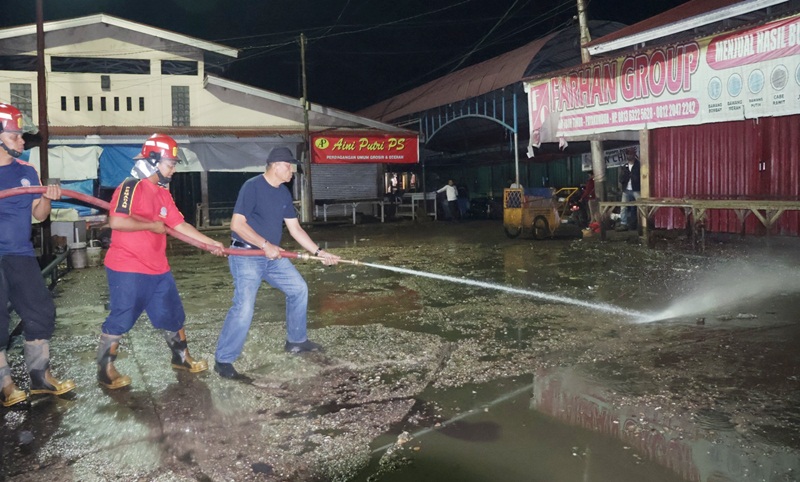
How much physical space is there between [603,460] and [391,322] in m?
3.98

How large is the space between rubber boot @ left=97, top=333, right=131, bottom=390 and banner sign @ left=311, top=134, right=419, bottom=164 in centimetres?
2029

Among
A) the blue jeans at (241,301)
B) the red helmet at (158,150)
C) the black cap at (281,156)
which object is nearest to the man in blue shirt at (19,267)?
the red helmet at (158,150)

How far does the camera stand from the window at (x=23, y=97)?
22844mm

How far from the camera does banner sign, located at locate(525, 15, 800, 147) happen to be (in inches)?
421

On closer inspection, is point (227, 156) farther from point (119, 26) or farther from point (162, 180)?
point (162, 180)

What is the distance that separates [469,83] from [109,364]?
22998mm

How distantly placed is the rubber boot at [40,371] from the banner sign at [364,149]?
20427 millimetres

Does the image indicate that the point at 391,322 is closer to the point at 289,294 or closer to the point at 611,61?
the point at 289,294

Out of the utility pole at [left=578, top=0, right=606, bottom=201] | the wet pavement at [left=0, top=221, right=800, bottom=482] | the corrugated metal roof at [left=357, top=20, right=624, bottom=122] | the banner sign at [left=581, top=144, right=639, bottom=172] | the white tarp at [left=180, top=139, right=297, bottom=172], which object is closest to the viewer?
the wet pavement at [left=0, top=221, right=800, bottom=482]

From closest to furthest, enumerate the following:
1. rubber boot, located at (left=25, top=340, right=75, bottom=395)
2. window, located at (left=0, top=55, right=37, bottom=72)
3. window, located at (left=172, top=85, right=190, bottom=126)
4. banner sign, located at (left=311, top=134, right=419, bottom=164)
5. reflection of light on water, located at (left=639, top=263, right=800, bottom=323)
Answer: rubber boot, located at (left=25, top=340, right=75, bottom=395), reflection of light on water, located at (left=639, top=263, right=800, bottom=323), window, located at (left=0, top=55, right=37, bottom=72), window, located at (left=172, top=85, right=190, bottom=126), banner sign, located at (left=311, top=134, right=419, bottom=164)

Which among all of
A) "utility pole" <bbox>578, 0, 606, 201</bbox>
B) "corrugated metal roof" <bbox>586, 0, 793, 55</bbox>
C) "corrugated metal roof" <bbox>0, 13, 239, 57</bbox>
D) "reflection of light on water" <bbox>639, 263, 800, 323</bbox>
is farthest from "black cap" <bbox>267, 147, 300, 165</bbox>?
"corrugated metal roof" <bbox>0, 13, 239, 57</bbox>

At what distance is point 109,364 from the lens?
197 inches

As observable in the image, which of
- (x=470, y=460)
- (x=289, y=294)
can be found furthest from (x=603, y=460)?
(x=289, y=294)

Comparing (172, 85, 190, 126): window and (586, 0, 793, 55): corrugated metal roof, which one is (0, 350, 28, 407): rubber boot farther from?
(172, 85, 190, 126): window
